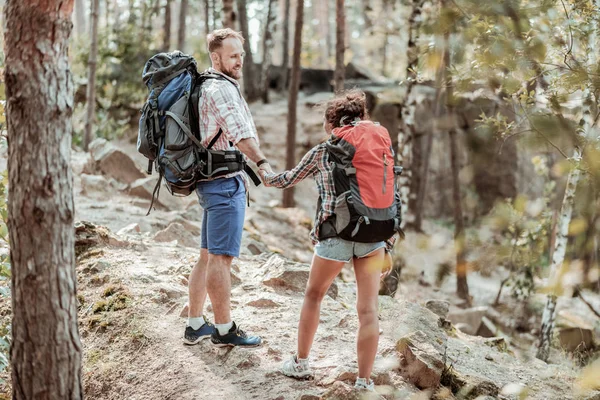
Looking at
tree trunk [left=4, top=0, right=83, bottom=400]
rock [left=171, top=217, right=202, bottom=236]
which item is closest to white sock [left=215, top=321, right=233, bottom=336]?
tree trunk [left=4, top=0, right=83, bottom=400]

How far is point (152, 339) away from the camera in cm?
510

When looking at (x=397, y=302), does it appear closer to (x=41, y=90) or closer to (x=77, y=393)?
(x=77, y=393)

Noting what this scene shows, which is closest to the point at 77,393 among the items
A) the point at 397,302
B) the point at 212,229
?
the point at 212,229

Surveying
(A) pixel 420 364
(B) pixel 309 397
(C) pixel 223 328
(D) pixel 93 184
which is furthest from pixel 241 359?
(D) pixel 93 184

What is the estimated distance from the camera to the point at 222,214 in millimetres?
4398

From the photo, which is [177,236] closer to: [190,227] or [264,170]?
[190,227]

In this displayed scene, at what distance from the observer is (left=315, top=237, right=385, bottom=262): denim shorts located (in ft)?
12.2

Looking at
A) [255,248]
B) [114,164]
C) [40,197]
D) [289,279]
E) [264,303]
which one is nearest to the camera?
[40,197]

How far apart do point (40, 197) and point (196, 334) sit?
6.73 ft

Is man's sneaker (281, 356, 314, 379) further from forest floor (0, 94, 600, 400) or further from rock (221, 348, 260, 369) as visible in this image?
rock (221, 348, 260, 369)

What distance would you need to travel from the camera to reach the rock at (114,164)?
40.5 ft

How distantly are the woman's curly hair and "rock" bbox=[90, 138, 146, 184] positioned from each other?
919 cm

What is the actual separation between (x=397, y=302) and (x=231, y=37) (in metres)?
3.04

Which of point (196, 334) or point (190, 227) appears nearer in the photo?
point (196, 334)
